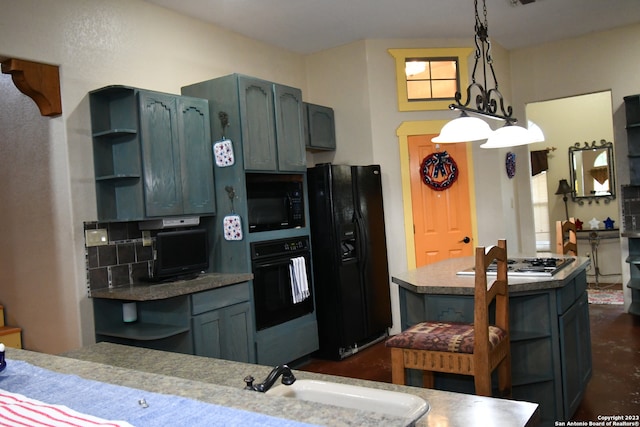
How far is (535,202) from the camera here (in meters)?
7.86

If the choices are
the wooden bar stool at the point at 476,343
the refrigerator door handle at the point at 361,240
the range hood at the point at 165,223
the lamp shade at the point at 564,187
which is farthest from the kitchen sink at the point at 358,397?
the lamp shade at the point at 564,187

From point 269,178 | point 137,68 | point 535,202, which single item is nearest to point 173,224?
point 269,178

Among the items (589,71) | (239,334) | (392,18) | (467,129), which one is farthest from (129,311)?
(589,71)

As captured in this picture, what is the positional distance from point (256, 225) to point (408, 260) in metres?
1.95

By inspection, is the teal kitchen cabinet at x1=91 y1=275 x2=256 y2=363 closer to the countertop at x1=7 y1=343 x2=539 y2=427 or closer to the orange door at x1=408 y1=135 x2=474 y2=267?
the countertop at x1=7 y1=343 x2=539 y2=427

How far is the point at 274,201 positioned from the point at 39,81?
183 centimetres

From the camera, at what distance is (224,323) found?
11.5 ft

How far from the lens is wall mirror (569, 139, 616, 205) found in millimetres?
7215

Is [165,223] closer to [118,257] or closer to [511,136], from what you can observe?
[118,257]

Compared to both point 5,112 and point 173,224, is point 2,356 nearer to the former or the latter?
point 173,224

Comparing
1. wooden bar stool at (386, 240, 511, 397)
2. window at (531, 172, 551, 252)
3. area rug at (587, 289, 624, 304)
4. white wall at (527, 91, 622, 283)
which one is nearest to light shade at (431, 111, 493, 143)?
wooden bar stool at (386, 240, 511, 397)

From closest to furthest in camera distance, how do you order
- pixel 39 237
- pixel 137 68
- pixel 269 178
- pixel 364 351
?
pixel 39 237
pixel 137 68
pixel 269 178
pixel 364 351

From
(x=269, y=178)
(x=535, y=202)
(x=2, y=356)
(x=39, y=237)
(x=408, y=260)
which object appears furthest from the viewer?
(x=535, y=202)

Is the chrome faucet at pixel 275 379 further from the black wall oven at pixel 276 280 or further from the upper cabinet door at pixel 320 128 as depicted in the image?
the upper cabinet door at pixel 320 128
